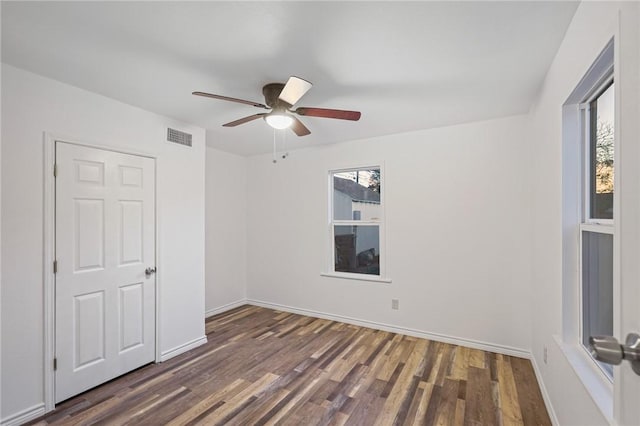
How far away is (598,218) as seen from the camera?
59.8 inches

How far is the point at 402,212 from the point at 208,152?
295 centimetres

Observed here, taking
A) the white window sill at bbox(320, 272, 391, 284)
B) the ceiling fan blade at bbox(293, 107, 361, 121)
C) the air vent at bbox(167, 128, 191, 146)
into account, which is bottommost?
the white window sill at bbox(320, 272, 391, 284)

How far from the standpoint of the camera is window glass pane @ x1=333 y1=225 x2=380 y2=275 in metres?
3.85

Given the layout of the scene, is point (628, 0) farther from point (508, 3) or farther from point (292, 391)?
point (292, 391)

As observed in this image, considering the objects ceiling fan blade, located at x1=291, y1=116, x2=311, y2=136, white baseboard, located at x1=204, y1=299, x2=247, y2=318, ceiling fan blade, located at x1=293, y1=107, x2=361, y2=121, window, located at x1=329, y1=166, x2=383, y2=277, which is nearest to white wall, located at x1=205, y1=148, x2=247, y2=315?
white baseboard, located at x1=204, y1=299, x2=247, y2=318

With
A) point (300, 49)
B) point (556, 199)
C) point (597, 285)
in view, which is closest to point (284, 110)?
point (300, 49)

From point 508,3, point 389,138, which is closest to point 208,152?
point 389,138

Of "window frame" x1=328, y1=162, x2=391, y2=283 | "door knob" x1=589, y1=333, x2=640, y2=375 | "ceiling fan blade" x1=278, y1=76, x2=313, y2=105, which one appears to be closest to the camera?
"door knob" x1=589, y1=333, x2=640, y2=375

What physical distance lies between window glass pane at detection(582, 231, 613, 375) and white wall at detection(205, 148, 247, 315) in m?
4.12

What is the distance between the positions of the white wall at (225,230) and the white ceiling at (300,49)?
173cm

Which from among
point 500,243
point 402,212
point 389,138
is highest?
point 389,138

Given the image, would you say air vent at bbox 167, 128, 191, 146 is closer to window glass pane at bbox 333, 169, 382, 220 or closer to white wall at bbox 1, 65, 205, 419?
white wall at bbox 1, 65, 205, 419

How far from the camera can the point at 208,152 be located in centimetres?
426

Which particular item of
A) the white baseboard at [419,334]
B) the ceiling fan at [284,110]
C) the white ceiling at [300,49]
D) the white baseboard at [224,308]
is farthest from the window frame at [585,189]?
the white baseboard at [224,308]
